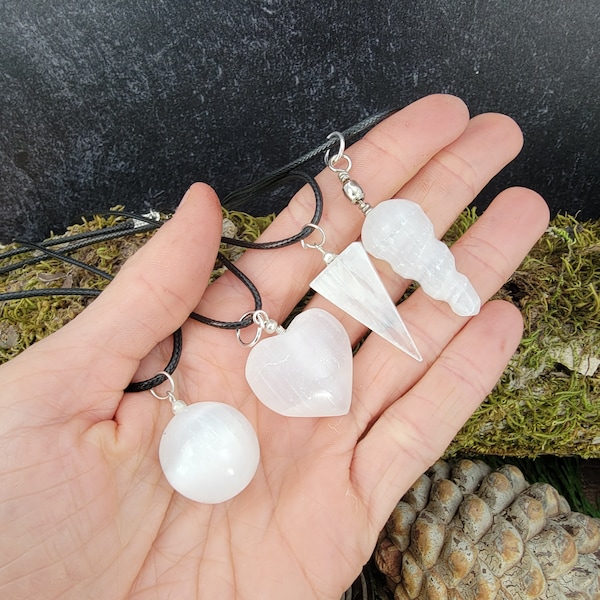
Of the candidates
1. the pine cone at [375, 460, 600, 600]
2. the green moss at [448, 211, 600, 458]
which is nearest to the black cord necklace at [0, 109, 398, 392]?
the green moss at [448, 211, 600, 458]

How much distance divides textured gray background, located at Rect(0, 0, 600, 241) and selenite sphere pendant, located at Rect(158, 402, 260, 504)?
820 mm

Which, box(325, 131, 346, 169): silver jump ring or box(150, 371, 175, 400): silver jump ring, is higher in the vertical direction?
box(325, 131, 346, 169): silver jump ring

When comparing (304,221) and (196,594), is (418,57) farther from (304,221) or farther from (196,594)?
(196,594)

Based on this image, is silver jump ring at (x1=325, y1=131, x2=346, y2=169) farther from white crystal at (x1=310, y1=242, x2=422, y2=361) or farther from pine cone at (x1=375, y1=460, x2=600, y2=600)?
pine cone at (x1=375, y1=460, x2=600, y2=600)

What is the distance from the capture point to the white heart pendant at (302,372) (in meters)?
1.30

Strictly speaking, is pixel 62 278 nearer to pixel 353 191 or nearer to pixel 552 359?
pixel 353 191

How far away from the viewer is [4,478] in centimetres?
110

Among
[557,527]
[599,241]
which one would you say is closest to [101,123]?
[599,241]

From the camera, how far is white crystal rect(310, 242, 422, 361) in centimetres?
139

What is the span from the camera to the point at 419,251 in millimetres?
1367

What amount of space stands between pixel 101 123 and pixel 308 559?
3.83ft

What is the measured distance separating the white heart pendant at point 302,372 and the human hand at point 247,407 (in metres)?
0.08

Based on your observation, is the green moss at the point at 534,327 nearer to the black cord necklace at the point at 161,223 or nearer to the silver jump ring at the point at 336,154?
the black cord necklace at the point at 161,223

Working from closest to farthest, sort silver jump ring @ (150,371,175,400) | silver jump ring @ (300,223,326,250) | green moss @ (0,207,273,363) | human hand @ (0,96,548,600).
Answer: human hand @ (0,96,548,600) → silver jump ring @ (150,371,175,400) → silver jump ring @ (300,223,326,250) → green moss @ (0,207,273,363)
